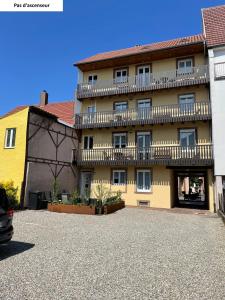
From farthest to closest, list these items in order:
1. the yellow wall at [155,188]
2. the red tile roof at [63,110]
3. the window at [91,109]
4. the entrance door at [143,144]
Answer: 1. the red tile roof at [63,110]
2. the window at [91,109]
3. the entrance door at [143,144]
4. the yellow wall at [155,188]

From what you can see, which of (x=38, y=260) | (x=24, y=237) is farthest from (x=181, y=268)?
(x=24, y=237)

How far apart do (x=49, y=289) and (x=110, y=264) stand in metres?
1.93

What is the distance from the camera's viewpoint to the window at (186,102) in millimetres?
19922

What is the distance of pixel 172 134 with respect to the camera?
67.5ft

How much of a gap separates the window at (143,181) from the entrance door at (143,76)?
732 centimetres

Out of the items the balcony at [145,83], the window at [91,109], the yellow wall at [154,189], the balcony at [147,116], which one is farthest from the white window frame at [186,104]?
the window at [91,109]

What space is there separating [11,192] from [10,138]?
386cm

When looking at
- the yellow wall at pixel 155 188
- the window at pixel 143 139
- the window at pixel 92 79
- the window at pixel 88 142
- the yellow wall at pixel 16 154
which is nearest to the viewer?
the yellow wall at pixel 16 154

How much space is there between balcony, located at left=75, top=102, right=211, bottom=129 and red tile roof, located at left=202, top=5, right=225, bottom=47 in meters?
4.48

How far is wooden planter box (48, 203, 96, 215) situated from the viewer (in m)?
15.3

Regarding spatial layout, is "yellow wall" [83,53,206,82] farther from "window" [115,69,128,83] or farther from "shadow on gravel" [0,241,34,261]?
"shadow on gravel" [0,241,34,261]

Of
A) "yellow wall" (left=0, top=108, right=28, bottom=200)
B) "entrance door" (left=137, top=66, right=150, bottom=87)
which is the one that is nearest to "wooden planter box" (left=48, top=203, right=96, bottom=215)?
"yellow wall" (left=0, top=108, right=28, bottom=200)

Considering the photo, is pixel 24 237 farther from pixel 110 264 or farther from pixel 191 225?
pixel 191 225

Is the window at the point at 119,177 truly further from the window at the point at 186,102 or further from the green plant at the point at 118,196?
the window at the point at 186,102
